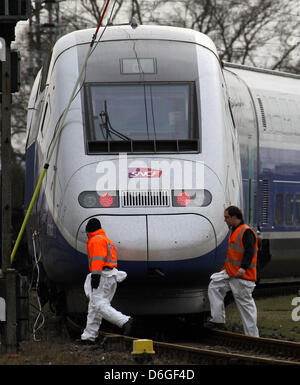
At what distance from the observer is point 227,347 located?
41.2 ft

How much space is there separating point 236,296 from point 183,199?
125 cm

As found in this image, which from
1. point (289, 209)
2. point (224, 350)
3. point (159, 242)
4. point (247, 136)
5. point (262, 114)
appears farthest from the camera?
point (289, 209)

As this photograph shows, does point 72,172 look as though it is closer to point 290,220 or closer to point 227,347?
point 227,347

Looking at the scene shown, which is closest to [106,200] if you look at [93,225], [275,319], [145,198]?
[145,198]

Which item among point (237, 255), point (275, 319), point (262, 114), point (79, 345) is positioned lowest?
point (275, 319)

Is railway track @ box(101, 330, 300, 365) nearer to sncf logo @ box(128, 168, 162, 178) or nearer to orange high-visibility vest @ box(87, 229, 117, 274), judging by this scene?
orange high-visibility vest @ box(87, 229, 117, 274)

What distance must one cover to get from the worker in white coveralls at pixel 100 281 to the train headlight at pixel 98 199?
528 mm

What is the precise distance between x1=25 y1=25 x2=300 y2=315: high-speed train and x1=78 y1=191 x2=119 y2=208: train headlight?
0.04 feet

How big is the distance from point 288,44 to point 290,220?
86.4ft

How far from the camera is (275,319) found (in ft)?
50.5

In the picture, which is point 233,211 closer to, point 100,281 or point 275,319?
point 100,281

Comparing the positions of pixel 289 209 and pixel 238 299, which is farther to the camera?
pixel 289 209

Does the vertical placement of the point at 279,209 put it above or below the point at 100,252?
above
